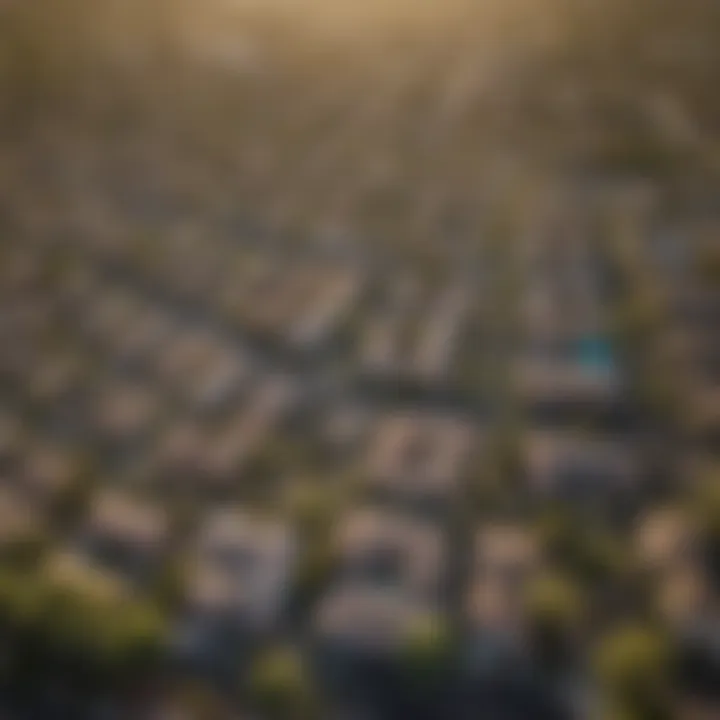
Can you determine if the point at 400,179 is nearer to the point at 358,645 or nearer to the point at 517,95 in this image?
the point at 517,95

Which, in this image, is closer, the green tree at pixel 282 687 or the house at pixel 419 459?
the green tree at pixel 282 687

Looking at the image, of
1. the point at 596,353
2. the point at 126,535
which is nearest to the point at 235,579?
the point at 126,535

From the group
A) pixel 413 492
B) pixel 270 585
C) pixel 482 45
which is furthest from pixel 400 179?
pixel 270 585

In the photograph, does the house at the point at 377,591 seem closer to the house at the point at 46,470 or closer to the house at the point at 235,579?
the house at the point at 235,579

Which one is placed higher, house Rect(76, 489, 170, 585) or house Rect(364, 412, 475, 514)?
house Rect(364, 412, 475, 514)

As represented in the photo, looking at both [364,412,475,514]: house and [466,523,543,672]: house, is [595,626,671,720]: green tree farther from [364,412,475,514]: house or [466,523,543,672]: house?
[364,412,475,514]: house

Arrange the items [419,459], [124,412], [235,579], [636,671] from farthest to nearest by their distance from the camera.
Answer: [124,412], [419,459], [235,579], [636,671]

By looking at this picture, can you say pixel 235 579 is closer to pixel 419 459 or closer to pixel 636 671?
pixel 419 459

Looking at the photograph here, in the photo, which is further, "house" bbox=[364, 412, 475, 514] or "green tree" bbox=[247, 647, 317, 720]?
"house" bbox=[364, 412, 475, 514]

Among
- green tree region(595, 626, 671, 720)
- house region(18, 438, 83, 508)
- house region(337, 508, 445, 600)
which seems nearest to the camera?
green tree region(595, 626, 671, 720)

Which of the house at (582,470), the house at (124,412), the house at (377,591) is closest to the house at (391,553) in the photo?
the house at (377,591)

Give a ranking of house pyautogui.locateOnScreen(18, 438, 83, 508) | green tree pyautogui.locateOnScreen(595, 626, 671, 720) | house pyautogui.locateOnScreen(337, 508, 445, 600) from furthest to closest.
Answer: house pyautogui.locateOnScreen(18, 438, 83, 508) → house pyautogui.locateOnScreen(337, 508, 445, 600) → green tree pyautogui.locateOnScreen(595, 626, 671, 720)

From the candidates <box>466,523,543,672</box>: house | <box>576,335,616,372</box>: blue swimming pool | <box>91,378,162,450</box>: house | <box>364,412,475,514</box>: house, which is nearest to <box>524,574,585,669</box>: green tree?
<box>466,523,543,672</box>: house
